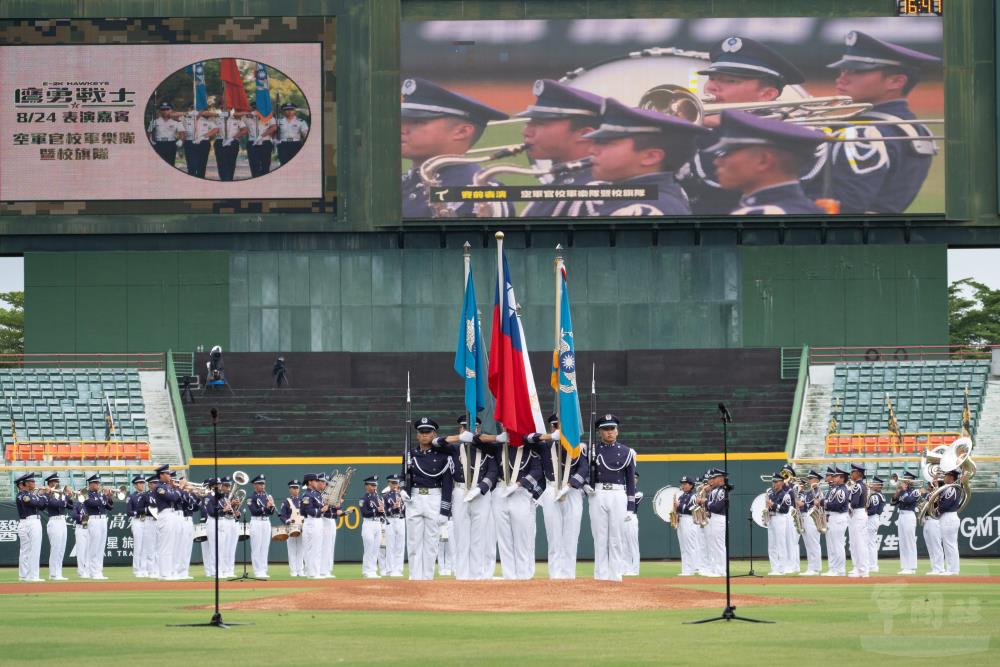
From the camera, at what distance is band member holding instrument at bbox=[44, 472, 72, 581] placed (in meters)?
32.2

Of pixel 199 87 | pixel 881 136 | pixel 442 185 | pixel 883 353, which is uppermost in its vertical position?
pixel 199 87

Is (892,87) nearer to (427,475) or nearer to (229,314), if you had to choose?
(229,314)

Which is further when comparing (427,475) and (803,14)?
(803,14)

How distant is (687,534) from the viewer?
A: 3303cm

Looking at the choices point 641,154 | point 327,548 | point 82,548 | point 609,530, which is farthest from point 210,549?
point 641,154

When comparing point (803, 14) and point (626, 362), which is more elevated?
point (803, 14)

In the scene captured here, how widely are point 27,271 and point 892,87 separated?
28019mm

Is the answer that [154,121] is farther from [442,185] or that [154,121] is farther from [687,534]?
[687,534]

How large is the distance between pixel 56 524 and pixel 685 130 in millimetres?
25382

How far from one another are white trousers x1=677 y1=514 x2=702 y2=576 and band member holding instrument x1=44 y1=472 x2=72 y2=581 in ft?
39.8

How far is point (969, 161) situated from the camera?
171 ft

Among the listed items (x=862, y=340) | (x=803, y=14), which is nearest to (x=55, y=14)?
(x=803, y=14)

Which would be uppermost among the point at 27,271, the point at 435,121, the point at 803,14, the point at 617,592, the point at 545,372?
the point at 803,14

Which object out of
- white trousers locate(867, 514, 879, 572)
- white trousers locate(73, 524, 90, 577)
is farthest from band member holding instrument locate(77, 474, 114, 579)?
white trousers locate(867, 514, 879, 572)
